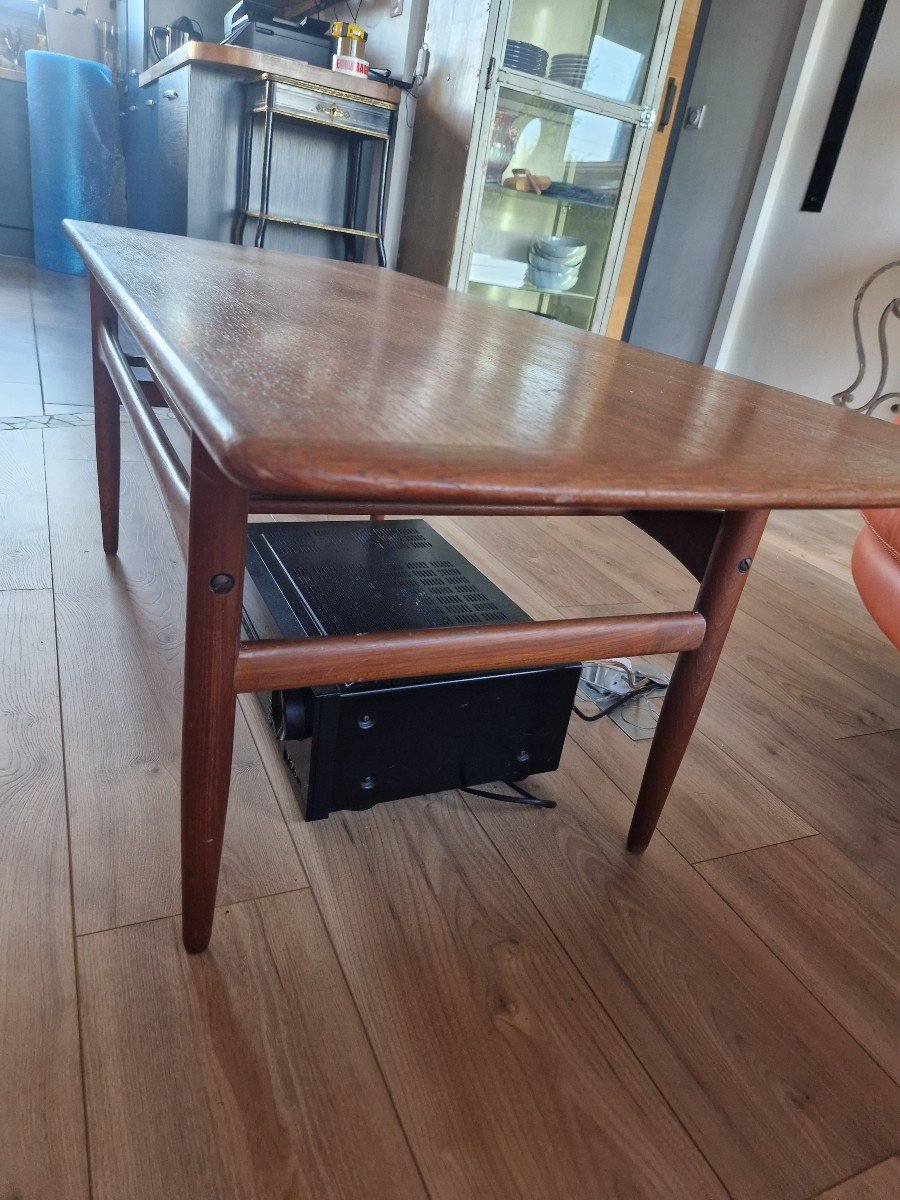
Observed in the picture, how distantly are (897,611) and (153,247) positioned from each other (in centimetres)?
111

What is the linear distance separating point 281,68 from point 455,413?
245cm

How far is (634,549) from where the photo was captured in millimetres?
1802

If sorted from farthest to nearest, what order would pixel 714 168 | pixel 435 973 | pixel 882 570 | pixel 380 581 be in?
pixel 714 168 < pixel 882 570 < pixel 380 581 < pixel 435 973

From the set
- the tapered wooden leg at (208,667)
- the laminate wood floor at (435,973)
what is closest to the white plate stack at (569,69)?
the laminate wood floor at (435,973)

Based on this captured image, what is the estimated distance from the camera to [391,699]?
749mm

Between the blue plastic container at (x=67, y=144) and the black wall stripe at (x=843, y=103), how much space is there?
304 centimetres

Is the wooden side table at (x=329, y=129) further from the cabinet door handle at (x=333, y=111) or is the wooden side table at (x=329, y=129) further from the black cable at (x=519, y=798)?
the black cable at (x=519, y=798)

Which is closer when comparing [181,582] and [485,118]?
[181,582]

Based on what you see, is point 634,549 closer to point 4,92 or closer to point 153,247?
point 153,247

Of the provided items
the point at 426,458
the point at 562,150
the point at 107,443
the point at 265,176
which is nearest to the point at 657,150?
the point at 562,150

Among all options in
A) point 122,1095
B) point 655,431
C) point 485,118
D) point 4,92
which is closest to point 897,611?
point 655,431

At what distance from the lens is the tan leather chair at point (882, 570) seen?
1.06 m

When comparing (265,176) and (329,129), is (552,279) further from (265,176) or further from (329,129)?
(265,176)

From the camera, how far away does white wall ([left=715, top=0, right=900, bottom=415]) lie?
2426 millimetres
